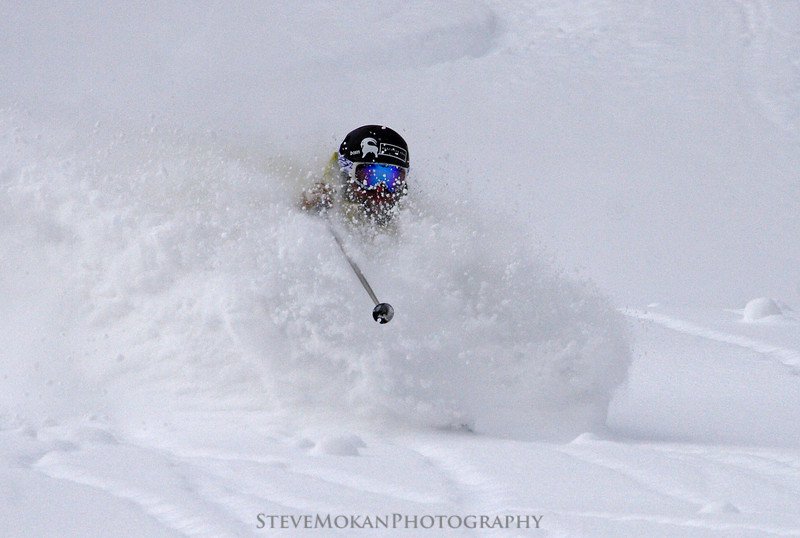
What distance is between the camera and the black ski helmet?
21.5ft

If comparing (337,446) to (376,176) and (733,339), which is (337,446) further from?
(733,339)

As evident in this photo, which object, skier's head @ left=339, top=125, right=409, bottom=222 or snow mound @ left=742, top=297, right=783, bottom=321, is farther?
snow mound @ left=742, top=297, right=783, bottom=321

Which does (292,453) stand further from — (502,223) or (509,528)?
(502,223)

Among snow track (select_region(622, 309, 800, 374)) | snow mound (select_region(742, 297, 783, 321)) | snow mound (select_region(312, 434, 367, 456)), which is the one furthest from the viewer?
snow mound (select_region(742, 297, 783, 321))

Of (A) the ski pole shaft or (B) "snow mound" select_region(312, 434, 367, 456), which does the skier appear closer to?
(A) the ski pole shaft

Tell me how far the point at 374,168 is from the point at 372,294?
1.22m

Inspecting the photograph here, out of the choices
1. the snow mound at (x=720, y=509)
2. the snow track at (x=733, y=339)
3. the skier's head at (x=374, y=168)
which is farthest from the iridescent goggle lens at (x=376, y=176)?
the snow track at (x=733, y=339)

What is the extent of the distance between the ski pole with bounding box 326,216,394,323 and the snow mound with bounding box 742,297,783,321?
649cm

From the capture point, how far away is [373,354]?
224 inches

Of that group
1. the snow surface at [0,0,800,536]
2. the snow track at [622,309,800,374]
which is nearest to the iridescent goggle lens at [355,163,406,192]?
the snow surface at [0,0,800,536]

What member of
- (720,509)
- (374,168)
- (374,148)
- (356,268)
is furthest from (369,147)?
(720,509)

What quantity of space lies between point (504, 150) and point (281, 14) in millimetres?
7733

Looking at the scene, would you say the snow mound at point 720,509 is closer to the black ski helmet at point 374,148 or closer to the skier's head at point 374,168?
the skier's head at point 374,168

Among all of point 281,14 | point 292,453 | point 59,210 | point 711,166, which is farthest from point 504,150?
point 292,453
